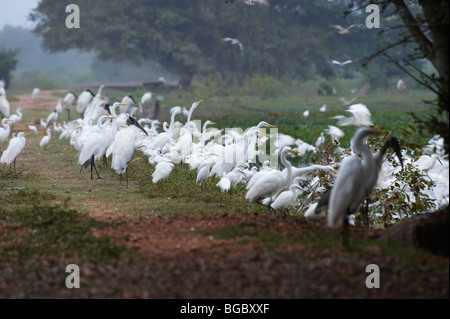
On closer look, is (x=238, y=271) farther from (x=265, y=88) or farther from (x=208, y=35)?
(x=208, y=35)

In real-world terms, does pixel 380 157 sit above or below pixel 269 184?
above

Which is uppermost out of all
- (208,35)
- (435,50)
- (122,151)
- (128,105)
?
(208,35)

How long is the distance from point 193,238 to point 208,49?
41416 mm

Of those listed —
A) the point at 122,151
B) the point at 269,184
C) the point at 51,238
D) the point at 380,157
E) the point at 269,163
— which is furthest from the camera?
the point at 269,163

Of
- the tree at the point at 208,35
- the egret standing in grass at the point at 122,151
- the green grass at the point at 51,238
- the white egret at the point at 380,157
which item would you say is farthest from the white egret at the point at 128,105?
the tree at the point at 208,35

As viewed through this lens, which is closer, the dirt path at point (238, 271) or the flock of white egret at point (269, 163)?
the dirt path at point (238, 271)

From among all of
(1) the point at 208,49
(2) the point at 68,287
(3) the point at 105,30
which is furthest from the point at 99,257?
(1) the point at 208,49

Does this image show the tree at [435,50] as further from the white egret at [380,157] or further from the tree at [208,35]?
the tree at [208,35]

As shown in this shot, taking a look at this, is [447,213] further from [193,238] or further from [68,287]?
[68,287]

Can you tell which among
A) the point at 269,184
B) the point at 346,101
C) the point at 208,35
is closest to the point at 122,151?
the point at 269,184

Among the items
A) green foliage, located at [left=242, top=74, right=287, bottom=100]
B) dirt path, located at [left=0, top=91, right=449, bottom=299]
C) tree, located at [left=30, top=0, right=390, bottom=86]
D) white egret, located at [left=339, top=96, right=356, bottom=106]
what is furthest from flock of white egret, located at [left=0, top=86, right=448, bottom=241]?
tree, located at [left=30, top=0, right=390, bottom=86]

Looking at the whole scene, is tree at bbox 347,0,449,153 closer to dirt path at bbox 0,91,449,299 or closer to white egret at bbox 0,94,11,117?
dirt path at bbox 0,91,449,299

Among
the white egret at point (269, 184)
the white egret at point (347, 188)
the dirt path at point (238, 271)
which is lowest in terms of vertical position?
the dirt path at point (238, 271)

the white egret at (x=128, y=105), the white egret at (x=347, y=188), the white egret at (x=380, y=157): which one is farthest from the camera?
the white egret at (x=128, y=105)
